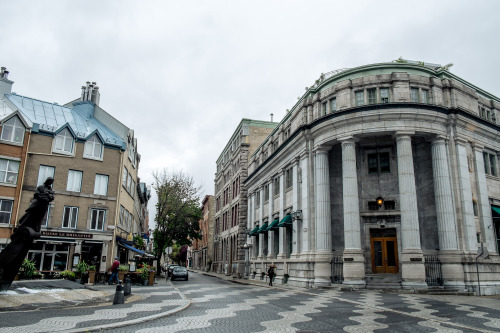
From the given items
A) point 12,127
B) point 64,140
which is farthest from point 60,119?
Result: point 12,127

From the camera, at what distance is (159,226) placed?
4147 centimetres

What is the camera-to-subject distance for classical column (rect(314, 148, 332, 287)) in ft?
81.4

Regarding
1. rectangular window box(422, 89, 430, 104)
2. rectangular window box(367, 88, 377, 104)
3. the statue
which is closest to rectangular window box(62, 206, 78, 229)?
the statue

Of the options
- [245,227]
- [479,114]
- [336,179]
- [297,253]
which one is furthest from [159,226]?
[479,114]

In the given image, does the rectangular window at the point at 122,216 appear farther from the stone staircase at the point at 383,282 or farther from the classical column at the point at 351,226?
the stone staircase at the point at 383,282

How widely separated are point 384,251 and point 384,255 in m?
0.28

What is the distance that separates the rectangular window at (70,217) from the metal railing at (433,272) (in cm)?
2525

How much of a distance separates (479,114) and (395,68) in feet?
25.1

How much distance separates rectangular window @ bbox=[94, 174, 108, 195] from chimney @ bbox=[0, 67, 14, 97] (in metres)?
10.8

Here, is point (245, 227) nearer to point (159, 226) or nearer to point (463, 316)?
point (159, 226)

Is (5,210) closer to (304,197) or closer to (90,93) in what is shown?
(90,93)

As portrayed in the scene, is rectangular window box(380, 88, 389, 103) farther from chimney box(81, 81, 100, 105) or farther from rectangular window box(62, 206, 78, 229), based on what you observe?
chimney box(81, 81, 100, 105)

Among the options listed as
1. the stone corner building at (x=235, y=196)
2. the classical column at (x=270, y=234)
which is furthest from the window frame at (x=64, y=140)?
Result: the stone corner building at (x=235, y=196)

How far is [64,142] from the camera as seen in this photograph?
29.4 meters
